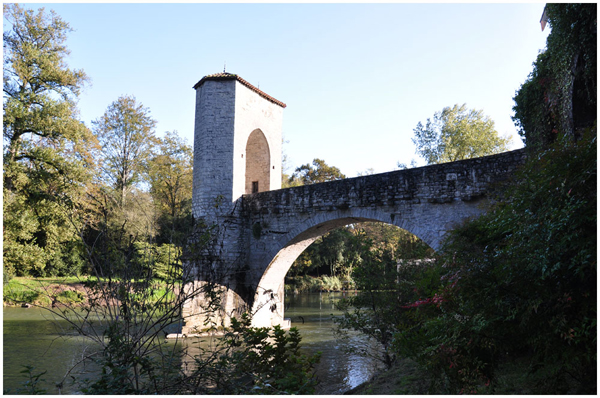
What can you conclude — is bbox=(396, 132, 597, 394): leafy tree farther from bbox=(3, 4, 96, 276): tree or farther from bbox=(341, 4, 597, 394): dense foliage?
bbox=(3, 4, 96, 276): tree

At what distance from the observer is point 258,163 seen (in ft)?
44.2

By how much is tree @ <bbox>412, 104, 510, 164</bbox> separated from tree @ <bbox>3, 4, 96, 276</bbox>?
16.2m

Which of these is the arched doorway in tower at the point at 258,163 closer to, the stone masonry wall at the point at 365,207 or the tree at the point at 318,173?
the stone masonry wall at the point at 365,207

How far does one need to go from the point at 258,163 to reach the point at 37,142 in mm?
9100

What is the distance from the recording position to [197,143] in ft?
39.0

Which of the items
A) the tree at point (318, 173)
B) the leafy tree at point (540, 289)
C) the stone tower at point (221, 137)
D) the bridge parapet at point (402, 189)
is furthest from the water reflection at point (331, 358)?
the tree at point (318, 173)

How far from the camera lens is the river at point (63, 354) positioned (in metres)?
6.57

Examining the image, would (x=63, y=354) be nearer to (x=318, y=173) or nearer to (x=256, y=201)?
(x=256, y=201)

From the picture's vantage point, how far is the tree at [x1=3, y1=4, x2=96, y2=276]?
1495 centimetres

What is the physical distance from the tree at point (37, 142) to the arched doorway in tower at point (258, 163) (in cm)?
652

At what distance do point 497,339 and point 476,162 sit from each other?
531cm

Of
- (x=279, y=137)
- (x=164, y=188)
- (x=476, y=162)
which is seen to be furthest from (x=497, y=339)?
(x=164, y=188)

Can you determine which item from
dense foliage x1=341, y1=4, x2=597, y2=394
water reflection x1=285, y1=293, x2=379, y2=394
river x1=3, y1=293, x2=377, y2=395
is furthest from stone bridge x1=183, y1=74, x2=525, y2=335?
dense foliage x1=341, y1=4, x2=597, y2=394

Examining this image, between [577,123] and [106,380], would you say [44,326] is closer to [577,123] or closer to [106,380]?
[106,380]
